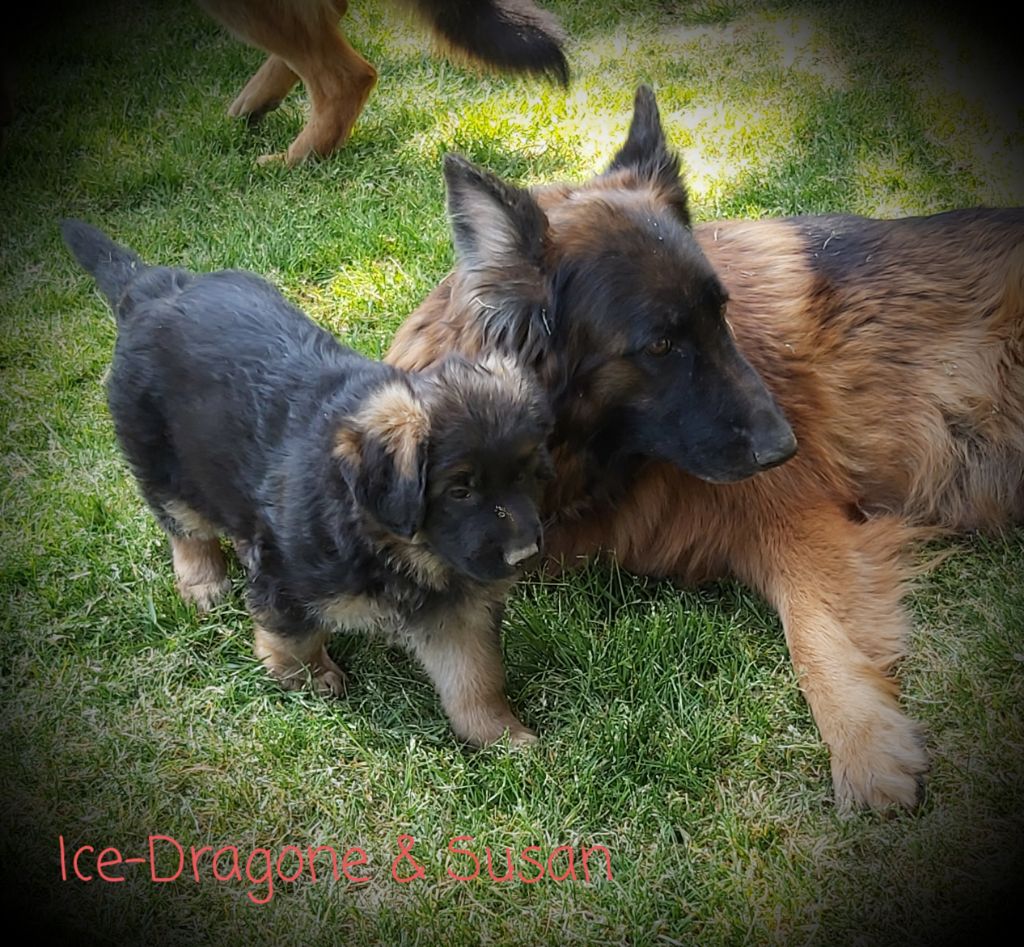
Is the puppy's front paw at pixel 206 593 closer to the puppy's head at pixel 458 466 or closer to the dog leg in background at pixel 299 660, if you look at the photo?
the dog leg in background at pixel 299 660

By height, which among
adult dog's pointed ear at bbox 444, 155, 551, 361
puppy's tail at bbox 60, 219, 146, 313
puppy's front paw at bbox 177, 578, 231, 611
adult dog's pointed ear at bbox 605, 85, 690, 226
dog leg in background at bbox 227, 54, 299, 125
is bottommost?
puppy's front paw at bbox 177, 578, 231, 611

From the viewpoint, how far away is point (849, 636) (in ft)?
10.3

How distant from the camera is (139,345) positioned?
319 centimetres

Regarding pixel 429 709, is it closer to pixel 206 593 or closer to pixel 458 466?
pixel 206 593

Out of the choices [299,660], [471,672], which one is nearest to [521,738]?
[471,672]

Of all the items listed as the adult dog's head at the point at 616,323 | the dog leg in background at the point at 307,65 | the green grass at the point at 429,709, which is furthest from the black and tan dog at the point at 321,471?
the dog leg in background at the point at 307,65

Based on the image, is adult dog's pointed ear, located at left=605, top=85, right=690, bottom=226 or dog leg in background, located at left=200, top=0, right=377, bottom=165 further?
dog leg in background, located at left=200, top=0, right=377, bottom=165

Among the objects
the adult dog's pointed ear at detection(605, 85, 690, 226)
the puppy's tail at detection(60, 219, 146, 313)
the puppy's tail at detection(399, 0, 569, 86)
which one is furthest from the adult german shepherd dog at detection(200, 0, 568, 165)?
the puppy's tail at detection(60, 219, 146, 313)

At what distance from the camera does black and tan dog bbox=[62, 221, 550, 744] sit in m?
2.48

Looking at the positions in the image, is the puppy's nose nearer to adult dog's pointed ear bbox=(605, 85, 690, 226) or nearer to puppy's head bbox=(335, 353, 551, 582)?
puppy's head bbox=(335, 353, 551, 582)

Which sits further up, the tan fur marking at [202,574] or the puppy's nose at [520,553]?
the puppy's nose at [520,553]

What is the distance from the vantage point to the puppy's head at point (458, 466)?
8.02 ft

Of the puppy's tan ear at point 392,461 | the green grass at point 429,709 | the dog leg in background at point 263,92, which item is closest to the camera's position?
the puppy's tan ear at point 392,461

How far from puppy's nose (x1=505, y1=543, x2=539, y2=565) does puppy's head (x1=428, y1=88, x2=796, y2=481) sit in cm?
66
